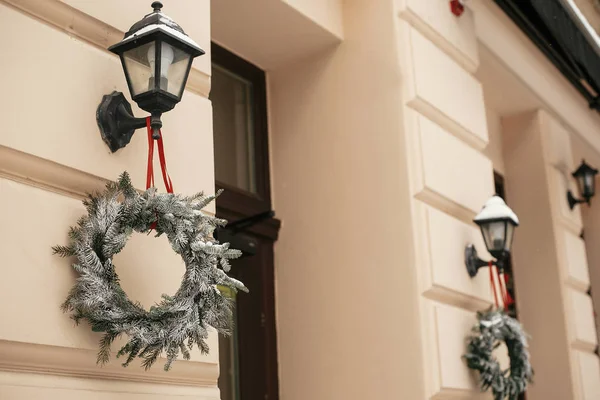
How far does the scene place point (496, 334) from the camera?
5.01 metres

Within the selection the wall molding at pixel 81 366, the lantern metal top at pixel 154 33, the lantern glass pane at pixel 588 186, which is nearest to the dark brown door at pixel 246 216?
the wall molding at pixel 81 366

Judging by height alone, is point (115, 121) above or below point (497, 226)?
below

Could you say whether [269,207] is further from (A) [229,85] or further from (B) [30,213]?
(B) [30,213]

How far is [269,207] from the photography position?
527cm

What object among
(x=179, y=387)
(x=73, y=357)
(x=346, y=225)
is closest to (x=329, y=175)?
(x=346, y=225)

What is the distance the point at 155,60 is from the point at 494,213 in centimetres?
282

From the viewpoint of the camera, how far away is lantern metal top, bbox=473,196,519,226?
5.07 m

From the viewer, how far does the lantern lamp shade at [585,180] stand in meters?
7.78

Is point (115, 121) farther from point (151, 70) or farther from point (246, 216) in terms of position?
point (246, 216)

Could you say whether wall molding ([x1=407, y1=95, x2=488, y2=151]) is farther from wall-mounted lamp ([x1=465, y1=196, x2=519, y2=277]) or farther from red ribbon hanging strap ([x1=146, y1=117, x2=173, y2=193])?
red ribbon hanging strap ([x1=146, y1=117, x2=173, y2=193])

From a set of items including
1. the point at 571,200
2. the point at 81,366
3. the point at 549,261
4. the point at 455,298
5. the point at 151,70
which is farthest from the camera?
the point at 571,200

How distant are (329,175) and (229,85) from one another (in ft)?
2.60

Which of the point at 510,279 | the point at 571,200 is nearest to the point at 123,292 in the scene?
the point at 510,279

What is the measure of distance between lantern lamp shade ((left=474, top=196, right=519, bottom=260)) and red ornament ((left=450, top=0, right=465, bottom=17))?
132 cm
